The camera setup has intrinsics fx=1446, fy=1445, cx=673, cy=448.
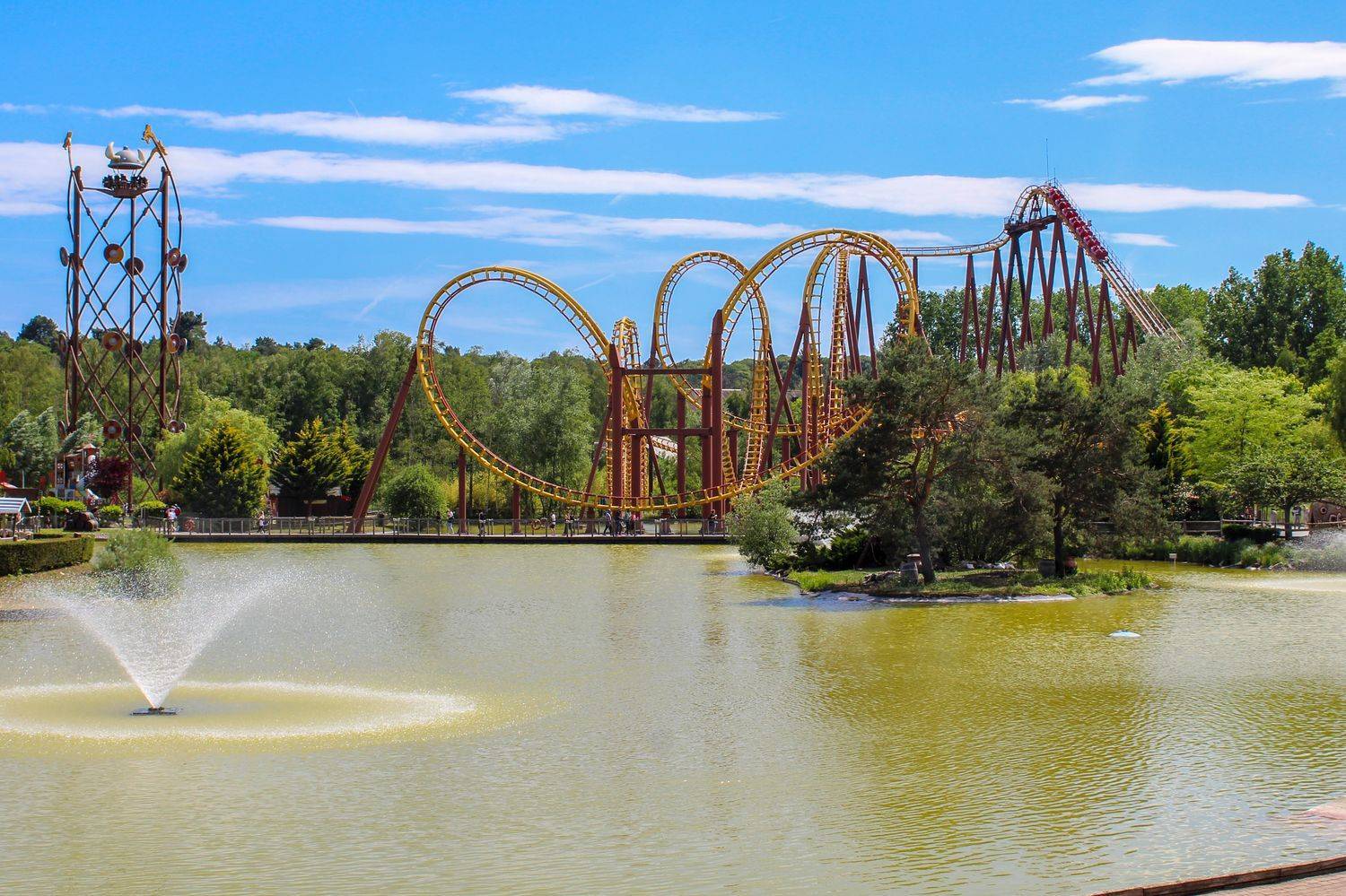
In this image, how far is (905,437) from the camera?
3284 centimetres

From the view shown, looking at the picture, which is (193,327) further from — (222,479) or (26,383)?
(222,479)

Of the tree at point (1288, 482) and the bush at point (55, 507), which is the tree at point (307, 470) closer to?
the bush at point (55, 507)

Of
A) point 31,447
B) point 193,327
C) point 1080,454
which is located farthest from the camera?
point 193,327

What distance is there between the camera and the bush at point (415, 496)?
2446 inches

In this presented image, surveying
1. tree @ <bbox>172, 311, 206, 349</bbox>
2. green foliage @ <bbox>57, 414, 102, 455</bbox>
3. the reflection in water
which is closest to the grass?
the reflection in water

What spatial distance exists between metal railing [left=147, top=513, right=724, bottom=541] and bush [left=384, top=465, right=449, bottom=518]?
1.60 m

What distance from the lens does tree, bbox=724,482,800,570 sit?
38625 millimetres

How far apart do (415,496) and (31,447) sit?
29843 millimetres

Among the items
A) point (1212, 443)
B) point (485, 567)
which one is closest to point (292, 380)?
point (485, 567)

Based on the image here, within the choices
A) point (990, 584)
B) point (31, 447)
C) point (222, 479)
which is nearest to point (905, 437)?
point (990, 584)

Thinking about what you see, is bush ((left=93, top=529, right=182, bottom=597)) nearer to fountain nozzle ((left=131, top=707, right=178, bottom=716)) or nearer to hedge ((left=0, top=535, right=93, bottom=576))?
hedge ((left=0, top=535, right=93, bottom=576))

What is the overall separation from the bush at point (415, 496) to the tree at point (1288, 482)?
32917 millimetres

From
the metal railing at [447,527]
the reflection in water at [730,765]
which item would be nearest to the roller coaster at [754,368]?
the metal railing at [447,527]

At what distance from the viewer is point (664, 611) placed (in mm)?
29453
